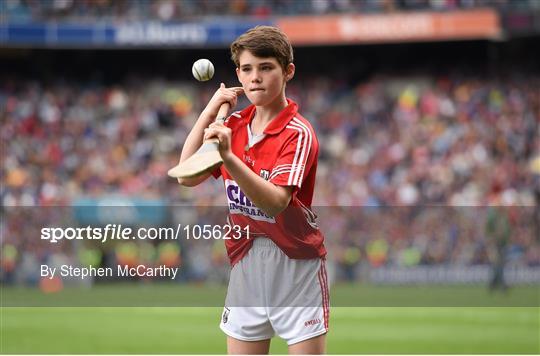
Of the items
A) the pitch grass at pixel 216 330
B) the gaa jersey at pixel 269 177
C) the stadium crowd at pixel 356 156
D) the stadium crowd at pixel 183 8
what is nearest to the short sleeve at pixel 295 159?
the gaa jersey at pixel 269 177

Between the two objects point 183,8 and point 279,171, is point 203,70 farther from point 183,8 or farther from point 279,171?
point 183,8

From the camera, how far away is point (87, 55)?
28.1 m

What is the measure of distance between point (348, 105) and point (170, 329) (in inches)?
567

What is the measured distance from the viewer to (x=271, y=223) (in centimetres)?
424

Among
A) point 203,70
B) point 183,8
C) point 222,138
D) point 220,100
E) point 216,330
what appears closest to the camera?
point 222,138

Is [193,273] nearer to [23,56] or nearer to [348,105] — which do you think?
[348,105]

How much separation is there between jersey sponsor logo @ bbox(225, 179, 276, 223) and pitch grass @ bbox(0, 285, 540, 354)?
5495mm

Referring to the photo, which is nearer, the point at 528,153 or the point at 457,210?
the point at 457,210

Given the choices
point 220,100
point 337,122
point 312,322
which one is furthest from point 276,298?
point 337,122

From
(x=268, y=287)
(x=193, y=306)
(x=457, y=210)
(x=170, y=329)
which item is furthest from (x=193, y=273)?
(x=268, y=287)

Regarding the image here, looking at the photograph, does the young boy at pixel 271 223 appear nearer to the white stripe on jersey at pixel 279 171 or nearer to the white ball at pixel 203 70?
the white stripe on jersey at pixel 279 171

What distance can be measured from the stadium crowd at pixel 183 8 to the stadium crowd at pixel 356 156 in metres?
1.81

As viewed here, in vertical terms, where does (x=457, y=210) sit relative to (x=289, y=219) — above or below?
above

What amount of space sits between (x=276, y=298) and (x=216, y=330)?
25.9ft
